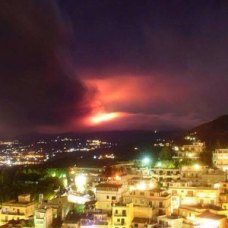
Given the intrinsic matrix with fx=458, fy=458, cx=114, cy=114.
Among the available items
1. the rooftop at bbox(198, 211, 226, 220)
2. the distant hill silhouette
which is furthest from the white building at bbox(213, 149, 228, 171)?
the rooftop at bbox(198, 211, 226, 220)

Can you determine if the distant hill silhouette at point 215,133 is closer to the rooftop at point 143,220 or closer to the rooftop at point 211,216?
the rooftop at point 143,220

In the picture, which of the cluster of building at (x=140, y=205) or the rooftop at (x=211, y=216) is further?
the cluster of building at (x=140, y=205)

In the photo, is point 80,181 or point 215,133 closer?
point 80,181

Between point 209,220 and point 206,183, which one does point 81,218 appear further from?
point 206,183

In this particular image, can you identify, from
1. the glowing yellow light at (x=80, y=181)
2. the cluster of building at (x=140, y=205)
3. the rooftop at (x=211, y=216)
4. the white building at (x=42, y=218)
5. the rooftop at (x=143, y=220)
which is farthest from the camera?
the glowing yellow light at (x=80, y=181)

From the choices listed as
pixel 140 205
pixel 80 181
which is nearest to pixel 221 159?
pixel 80 181

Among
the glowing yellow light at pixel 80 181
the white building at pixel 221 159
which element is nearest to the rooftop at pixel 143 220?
the glowing yellow light at pixel 80 181

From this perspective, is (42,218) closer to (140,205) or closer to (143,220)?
(140,205)

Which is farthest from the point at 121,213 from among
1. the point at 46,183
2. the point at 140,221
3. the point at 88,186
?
the point at 46,183

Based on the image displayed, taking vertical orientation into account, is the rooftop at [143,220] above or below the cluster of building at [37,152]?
below
